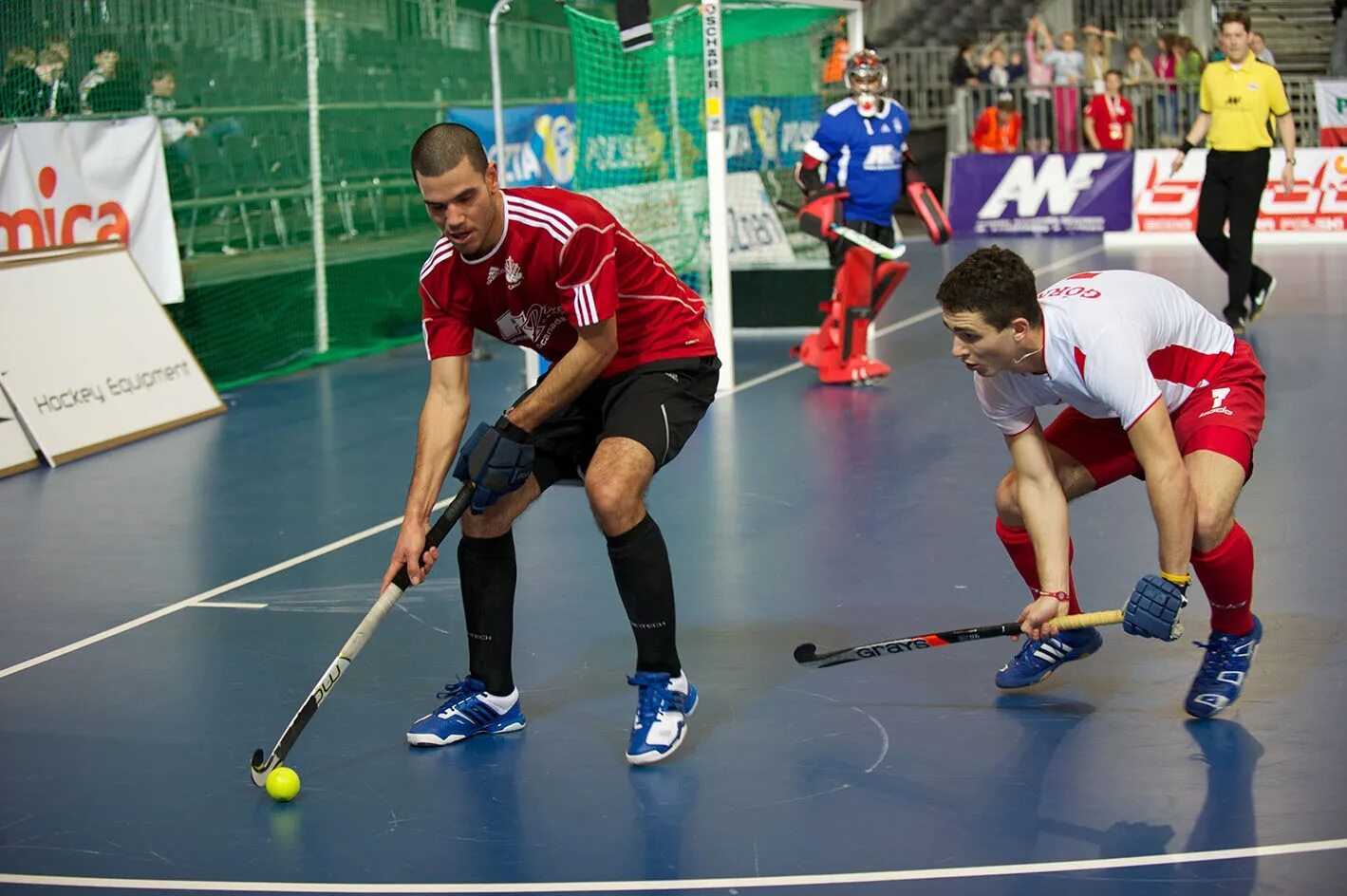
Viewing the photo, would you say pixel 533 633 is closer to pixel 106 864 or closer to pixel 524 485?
pixel 524 485

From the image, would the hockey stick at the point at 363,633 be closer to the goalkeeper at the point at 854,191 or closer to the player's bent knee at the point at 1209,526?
the player's bent knee at the point at 1209,526

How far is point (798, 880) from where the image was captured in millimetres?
3338

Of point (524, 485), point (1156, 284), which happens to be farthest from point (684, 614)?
point (1156, 284)

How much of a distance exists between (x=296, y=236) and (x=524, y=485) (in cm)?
792

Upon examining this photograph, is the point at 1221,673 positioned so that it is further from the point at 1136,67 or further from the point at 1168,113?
the point at 1136,67

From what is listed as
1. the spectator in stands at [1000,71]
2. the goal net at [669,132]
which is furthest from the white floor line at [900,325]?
the spectator in stands at [1000,71]

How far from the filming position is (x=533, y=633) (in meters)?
5.13

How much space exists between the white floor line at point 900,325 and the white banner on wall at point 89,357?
310 cm

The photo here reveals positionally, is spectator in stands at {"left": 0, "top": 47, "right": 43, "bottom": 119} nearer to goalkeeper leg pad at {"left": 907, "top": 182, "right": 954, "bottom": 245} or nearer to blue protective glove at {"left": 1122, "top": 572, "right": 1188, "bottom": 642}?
goalkeeper leg pad at {"left": 907, "top": 182, "right": 954, "bottom": 245}

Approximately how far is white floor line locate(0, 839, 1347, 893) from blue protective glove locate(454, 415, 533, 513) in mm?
1013

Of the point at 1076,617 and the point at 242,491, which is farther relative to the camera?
the point at 242,491

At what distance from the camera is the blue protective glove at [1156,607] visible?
3.82 meters

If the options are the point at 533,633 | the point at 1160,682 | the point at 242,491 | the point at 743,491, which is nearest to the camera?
the point at 1160,682

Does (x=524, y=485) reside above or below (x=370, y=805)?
above
